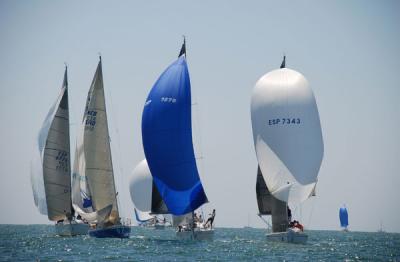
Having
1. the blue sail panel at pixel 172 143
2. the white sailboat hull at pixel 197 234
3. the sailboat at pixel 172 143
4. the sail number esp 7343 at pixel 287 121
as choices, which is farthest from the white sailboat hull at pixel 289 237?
the sail number esp 7343 at pixel 287 121

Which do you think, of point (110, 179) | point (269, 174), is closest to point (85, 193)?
point (110, 179)

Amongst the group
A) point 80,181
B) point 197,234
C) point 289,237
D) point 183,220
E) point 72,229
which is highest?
point 80,181

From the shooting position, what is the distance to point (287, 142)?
47.2 meters

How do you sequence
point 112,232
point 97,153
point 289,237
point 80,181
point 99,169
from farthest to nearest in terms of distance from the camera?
point 80,181, point 97,153, point 99,169, point 112,232, point 289,237

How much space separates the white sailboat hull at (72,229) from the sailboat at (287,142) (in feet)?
56.8

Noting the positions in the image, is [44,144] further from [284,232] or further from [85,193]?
[284,232]

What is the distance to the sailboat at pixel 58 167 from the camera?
5947 cm

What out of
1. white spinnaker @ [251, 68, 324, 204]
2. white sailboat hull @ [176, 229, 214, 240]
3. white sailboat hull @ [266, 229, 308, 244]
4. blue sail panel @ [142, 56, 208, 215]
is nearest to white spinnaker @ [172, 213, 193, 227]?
white sailboat hull @ [176, 229, 214, 240]

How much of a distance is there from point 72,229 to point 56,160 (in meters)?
5.33

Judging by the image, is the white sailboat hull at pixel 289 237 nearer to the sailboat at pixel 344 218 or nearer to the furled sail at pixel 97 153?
the furled sail at pixel 97 153

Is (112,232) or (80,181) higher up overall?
(80,181)

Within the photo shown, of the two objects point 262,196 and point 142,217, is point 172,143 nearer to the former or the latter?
point 262,196

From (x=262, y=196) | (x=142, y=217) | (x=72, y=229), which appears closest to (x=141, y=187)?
(x=142, y=217)

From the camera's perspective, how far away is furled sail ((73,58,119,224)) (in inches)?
2087
